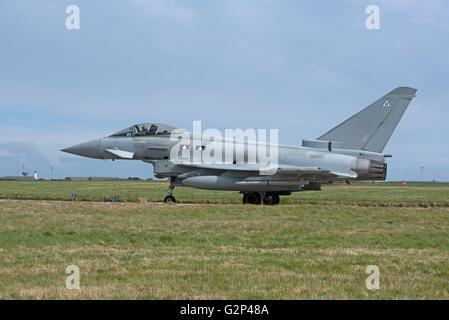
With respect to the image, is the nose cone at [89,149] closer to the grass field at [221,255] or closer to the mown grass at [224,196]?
the mown grass at [224,196]

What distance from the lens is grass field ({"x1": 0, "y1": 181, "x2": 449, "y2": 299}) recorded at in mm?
6207

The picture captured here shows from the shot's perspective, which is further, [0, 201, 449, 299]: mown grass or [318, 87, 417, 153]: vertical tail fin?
[318, 87, 417, 153]: vertical tail fin

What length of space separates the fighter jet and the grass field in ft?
17.7

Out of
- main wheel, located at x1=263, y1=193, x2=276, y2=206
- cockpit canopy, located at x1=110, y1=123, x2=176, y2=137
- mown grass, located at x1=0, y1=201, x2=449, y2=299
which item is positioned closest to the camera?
mown grass, located at x1=0, y1=201, x2=449, y2=299

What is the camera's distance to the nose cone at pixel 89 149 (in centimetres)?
2409

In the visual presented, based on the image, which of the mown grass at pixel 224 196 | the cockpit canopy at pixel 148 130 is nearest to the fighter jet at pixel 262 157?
the cockpit canopy at pixel 148 130

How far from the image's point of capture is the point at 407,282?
264 inches

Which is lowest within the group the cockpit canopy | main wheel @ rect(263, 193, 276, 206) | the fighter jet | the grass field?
the grass field

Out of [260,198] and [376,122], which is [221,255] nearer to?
[260,198]

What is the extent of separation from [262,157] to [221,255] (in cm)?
1400

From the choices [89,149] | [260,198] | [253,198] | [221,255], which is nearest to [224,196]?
[253,198]

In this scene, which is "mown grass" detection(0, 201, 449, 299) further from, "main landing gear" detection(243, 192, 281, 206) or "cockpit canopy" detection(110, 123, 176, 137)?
"cockpit canopy" detection(110, 123, 176, 137)

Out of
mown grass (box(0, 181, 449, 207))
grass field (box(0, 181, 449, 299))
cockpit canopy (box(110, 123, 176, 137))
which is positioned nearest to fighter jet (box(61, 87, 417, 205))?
cockpit canopy (box(110, 123, 176, 137))

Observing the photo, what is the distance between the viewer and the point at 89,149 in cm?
2412
